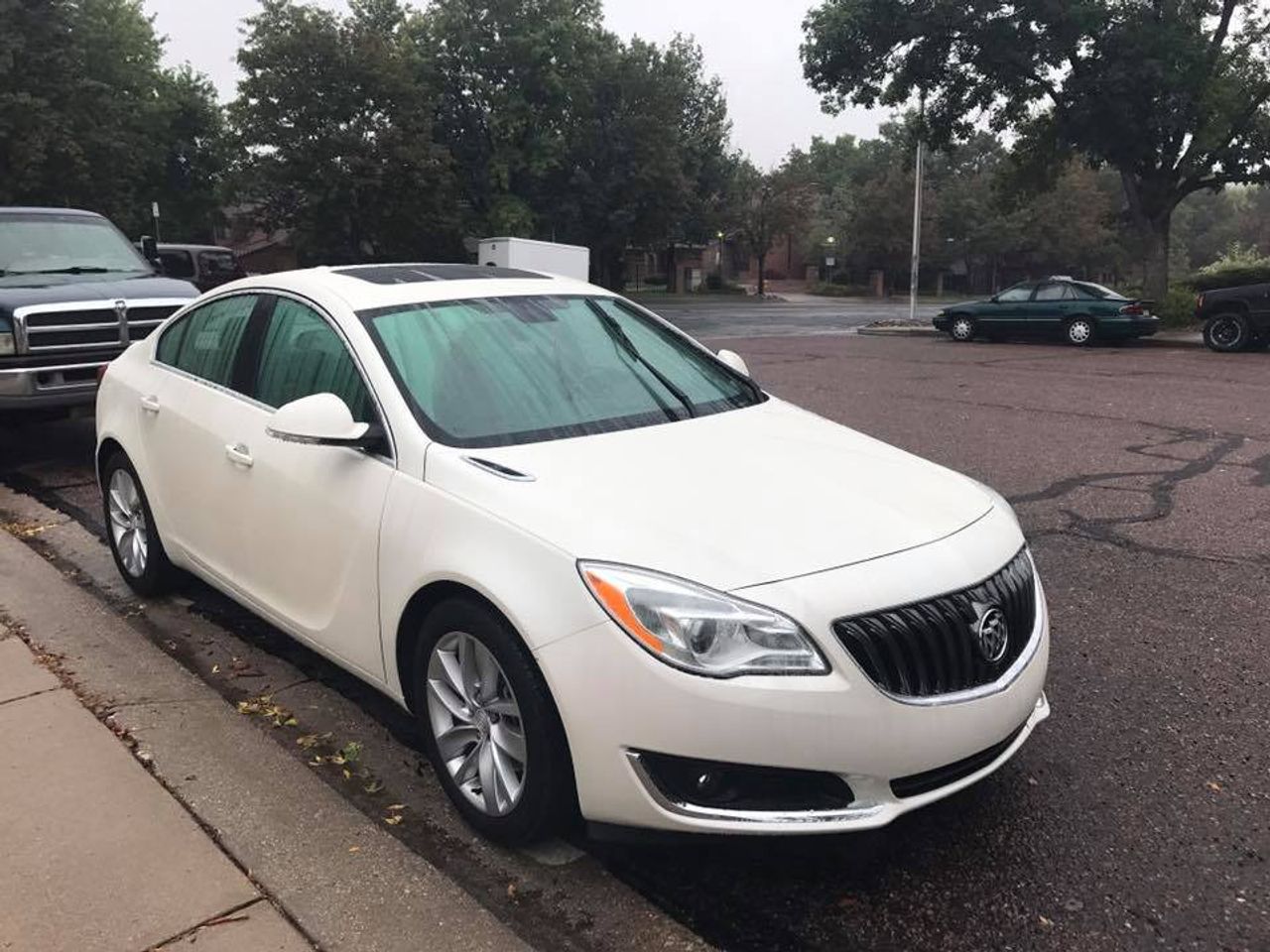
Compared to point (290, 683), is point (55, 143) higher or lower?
higher

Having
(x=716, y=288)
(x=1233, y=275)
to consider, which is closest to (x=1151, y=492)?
(x=1233, y=275)

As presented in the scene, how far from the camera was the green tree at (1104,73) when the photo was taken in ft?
68.6

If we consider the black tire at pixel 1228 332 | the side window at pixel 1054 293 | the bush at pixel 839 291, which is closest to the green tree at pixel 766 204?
the bush at pixel 839 291

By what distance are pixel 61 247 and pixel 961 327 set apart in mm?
18391

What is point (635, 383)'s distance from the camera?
12.2ft

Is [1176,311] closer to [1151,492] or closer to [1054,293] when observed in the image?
[1054,293]

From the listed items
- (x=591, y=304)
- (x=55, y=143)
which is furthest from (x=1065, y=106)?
(x=55, y=143)

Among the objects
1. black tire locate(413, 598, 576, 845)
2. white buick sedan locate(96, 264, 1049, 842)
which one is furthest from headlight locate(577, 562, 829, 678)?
black tire locate(413, 598, 576, 845)

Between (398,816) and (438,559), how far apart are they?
83 cm

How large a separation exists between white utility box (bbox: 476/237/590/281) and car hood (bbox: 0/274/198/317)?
63.8ft

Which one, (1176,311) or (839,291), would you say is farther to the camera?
(839,291)

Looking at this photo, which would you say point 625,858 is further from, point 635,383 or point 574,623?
point 635,383

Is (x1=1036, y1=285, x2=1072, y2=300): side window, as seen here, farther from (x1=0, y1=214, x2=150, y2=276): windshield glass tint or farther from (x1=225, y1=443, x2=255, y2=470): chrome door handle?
(x1=225, y1=443, x2=255, y2=470): chrome door handle

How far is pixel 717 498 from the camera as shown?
9.41ft
